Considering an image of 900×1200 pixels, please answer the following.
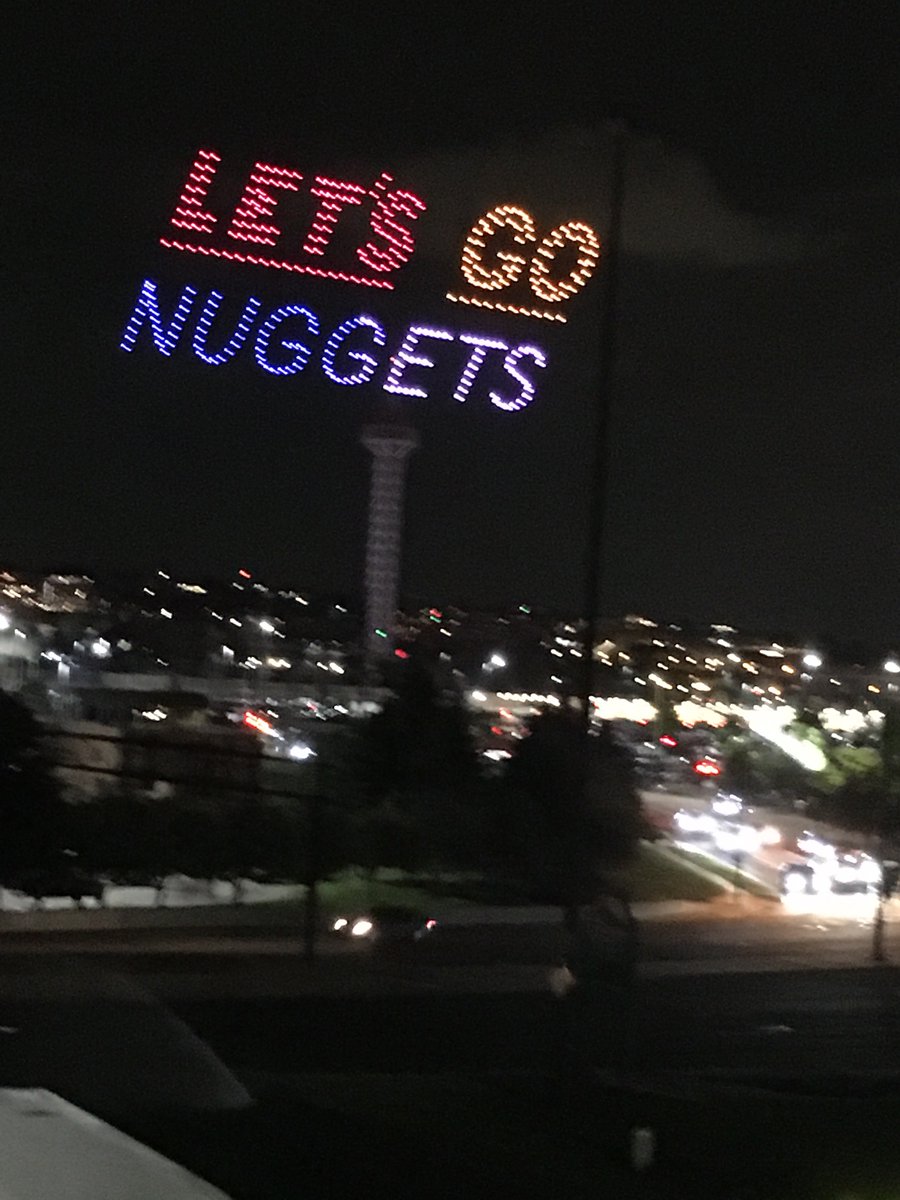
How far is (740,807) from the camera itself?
61.2 metres

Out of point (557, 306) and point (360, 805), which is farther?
point (360, 805)

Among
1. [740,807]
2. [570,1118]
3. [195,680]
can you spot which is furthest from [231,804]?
[195,680]

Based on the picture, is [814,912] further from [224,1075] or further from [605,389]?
[224,1075]

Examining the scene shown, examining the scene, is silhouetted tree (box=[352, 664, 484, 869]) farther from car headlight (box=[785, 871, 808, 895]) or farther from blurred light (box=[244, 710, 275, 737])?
blurred light (box=[244, 710, 275, 737])

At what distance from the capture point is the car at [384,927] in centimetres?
3191

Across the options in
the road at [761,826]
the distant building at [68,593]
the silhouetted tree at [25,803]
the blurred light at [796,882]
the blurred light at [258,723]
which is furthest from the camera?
the distant building at [68,593]

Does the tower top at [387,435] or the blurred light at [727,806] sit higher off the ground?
the tower top at [387,435]

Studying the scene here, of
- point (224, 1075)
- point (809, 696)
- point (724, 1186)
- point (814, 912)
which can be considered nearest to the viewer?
point (724, 1186)

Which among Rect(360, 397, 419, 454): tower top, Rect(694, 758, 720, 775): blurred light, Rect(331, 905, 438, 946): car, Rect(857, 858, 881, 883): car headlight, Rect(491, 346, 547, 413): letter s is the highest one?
Rect(360, 397, 419, 454): tower top

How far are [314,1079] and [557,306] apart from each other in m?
7.05

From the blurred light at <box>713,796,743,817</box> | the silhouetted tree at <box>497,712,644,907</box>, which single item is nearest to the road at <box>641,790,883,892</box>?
the blurred light at <box>713,796,743,817</box>

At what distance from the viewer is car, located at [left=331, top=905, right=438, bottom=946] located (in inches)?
1256

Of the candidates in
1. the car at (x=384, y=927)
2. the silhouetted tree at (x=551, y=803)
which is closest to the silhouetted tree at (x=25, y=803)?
the car at (x=384, y=927)

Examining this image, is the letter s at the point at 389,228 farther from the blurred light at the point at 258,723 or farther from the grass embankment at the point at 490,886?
the blurred light at the point at 258,723
